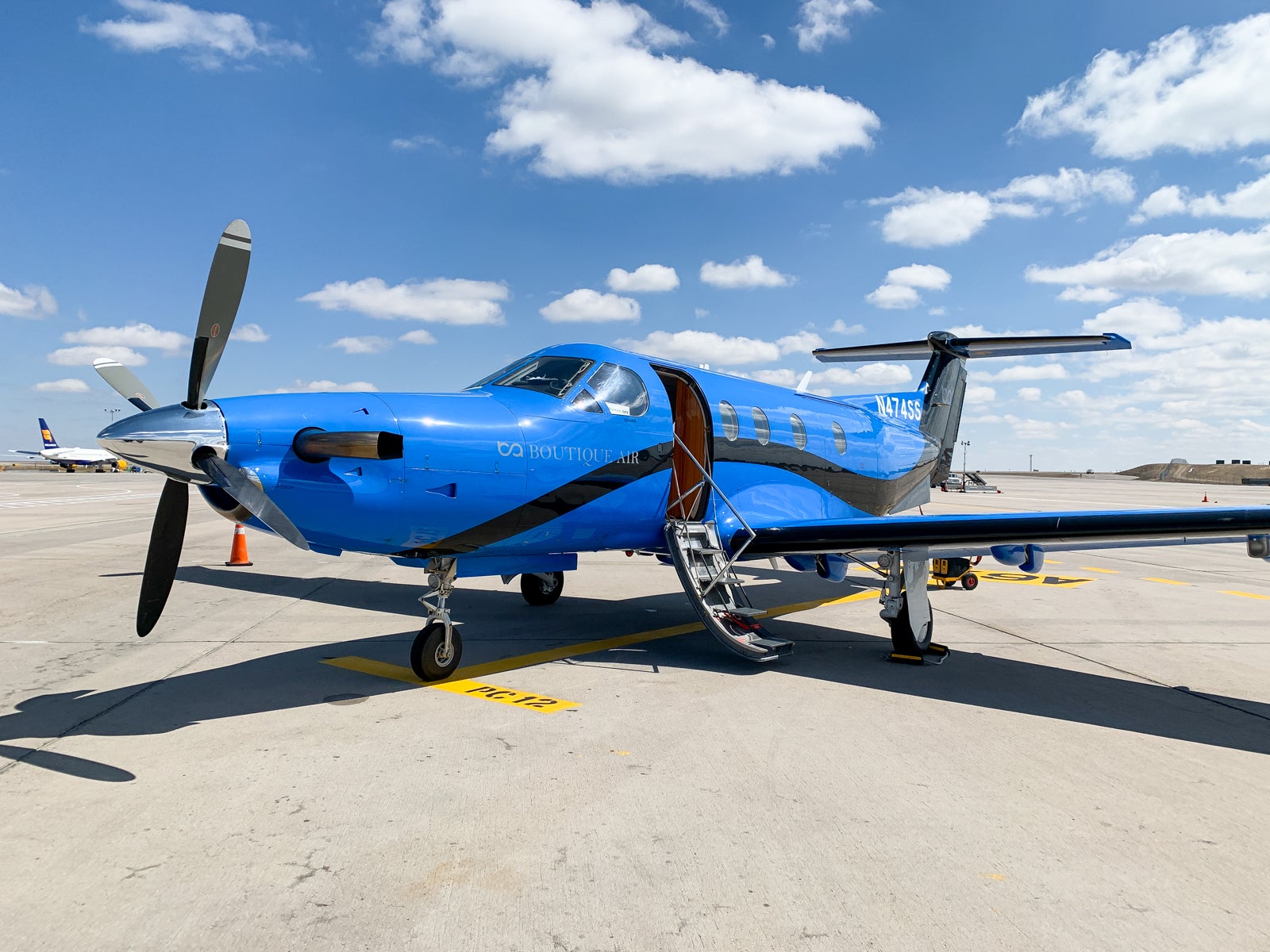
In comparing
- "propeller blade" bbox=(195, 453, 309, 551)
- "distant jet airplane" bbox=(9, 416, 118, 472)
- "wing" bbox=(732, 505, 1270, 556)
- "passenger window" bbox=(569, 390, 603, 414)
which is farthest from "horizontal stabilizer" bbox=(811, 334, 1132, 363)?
"distant jet airplane" bbox=(9, 416, 118, 472)

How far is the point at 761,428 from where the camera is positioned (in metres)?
9.53

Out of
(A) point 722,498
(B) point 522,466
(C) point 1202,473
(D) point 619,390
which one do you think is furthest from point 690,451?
(C) point 1202,473

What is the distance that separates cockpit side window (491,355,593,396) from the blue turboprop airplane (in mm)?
19

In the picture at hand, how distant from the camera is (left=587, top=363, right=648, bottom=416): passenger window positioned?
303 inches

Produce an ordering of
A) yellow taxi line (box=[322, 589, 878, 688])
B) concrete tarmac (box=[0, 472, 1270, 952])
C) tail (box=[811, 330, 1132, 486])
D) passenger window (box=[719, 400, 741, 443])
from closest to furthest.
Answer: concrete tarmac (box=[0, 472, 1270, 952])
yellow taxi line (box=[322, 589, 878, 688])
passenger window (box=[719, 400, 741, 443])
tail (box=[811, 330, 1132, 486])

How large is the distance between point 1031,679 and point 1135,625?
4256mm

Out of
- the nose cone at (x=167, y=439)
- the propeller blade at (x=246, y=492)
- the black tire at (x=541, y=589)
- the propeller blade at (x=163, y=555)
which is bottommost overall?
the black tire at (x=541, y=589)

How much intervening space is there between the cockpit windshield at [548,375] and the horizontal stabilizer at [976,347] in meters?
9.05

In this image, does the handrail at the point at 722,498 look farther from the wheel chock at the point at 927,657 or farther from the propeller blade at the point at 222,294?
A: the propeller blade at the point at 222,294

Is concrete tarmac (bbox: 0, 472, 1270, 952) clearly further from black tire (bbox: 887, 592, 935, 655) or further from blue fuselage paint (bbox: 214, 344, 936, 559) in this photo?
blue fuselage paint (bbox: 214, 344, 936, 559)

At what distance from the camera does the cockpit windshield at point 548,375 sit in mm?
7414

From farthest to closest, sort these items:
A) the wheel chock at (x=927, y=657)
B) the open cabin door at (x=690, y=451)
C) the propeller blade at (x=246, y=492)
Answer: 1. the open cabin door at (x=690, y=451)
2. the wheel chock at (x=927, y=657)
3. the propeller blade at (x=246, y=492)

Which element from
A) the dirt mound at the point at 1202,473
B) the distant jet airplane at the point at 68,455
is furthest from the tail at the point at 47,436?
the dirt mound at the point at 1202,473

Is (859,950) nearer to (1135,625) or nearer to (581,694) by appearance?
(581,694)
